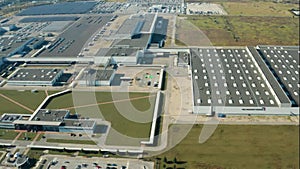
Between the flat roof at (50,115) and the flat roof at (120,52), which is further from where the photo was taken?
the flat roof at (120,52)

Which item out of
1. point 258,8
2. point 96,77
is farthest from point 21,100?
point 258,8

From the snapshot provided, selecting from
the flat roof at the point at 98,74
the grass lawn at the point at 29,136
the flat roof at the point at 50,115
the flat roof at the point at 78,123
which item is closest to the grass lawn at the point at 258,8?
the flat roof at the point at 98,74

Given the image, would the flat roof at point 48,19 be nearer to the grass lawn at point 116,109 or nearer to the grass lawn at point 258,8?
the grass lawn at point 258,8

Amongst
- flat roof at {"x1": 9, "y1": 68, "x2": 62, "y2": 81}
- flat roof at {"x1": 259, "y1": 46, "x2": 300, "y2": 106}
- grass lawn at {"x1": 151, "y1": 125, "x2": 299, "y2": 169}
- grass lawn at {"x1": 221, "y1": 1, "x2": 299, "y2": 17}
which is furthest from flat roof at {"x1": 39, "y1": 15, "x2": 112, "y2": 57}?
grass lawn at {"x1": 221, "y1": 1, "x2": 299, "y2": 17}

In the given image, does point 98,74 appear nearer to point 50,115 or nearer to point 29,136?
point 50,115

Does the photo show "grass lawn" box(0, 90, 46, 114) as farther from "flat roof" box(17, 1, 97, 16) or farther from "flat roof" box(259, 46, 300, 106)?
"flat roof" box(17, 1, 97, 16)

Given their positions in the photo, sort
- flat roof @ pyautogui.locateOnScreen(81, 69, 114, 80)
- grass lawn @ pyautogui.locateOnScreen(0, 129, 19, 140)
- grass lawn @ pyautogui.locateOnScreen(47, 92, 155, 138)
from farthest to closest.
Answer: flat roof @ pyautogui.locateOnScreen(81, 69, 114, 80)
grass lawn @ pyautogui.locateOnScreen(47, 92, 155, 138)
grass lawn @ pyautogui.locateOnScreen(0, 129, 19, 140)

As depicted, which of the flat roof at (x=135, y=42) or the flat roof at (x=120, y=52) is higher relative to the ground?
the flat roof at (x=135, y=42)
